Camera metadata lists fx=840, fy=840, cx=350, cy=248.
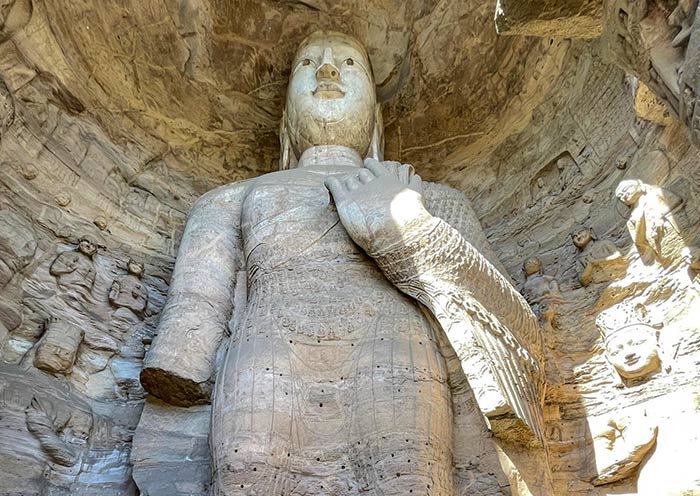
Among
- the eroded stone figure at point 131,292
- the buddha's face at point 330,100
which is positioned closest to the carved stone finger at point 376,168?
the buddha's face at point 330,100

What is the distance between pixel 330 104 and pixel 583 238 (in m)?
1.70

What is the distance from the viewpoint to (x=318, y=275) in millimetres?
3799

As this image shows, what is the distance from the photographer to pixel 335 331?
11.6 feet

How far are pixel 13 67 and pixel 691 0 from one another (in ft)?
12.6

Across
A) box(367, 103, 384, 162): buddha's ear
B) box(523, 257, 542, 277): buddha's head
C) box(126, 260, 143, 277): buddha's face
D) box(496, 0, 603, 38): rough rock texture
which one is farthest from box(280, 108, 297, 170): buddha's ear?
box(496, 0, 603, 38): rough rock texture

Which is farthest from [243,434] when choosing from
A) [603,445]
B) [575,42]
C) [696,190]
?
[575,42]

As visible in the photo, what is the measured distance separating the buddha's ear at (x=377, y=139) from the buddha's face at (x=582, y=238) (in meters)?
1.27

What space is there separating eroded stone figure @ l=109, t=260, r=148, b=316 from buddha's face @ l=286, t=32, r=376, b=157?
123cm

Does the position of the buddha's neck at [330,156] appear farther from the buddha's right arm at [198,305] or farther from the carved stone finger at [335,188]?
the carved stone finger at [335,188]

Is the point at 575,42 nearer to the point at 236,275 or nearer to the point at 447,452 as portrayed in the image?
the point at 236,275

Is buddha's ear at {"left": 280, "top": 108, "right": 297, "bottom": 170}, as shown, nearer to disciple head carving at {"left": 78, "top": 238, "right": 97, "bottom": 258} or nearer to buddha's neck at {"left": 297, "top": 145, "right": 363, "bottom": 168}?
buddha's neck at {"left": 297, "top": 145, "right": 363, "bottom": 168}

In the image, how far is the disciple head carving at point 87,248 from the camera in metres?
4.77

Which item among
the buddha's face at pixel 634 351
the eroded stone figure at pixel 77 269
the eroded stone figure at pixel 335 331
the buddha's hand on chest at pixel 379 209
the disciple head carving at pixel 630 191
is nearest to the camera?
the eroded stone figure at pixel 335 331

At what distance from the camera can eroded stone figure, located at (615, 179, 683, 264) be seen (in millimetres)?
4035
